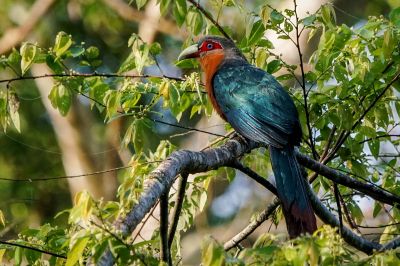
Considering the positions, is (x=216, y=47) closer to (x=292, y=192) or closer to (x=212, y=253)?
(x=292, y=192)

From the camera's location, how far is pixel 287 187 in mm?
4449

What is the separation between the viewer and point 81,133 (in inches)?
425

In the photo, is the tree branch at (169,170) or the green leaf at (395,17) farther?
the green leaf at (395,17)

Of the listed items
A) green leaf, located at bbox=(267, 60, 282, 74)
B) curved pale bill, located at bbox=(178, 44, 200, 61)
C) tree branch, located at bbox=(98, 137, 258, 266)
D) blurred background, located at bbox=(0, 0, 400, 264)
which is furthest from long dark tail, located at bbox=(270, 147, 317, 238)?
blurred background, located at bbox=(0, 0, 400, 264)

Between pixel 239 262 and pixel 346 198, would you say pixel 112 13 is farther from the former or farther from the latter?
pixel 239 262

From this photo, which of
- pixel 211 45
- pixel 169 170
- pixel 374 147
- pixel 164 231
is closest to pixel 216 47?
pixel 211 45

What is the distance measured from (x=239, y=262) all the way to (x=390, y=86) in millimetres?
2250

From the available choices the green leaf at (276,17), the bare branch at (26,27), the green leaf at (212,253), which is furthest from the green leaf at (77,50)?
the bare branch at (26,27)

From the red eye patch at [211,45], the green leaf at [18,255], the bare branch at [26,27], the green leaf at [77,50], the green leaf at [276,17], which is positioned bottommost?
the green leaf at [18,255]

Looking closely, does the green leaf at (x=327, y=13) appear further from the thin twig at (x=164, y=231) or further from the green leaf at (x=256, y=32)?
the thin twig at (x=164, y=231)

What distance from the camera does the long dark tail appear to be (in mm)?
4047

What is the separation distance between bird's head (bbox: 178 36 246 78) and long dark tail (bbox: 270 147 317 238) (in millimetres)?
1344

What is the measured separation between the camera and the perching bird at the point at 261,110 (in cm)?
429

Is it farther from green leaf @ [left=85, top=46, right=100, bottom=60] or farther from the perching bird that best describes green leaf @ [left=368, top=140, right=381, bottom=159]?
green leaf @ [left=85, top=46, right=100, bottom=60]
